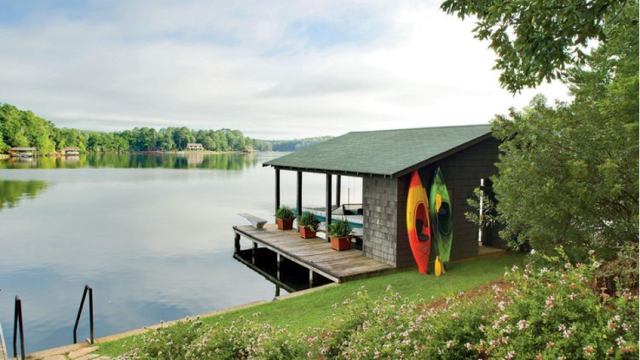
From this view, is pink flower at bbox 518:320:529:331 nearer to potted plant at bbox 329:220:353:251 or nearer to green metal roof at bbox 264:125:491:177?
green metal roof at bbox 264:125:491:177

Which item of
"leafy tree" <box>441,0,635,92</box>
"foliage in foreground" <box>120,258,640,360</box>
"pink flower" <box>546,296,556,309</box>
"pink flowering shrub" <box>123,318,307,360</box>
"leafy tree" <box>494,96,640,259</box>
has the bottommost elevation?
"pink flowering shrub" <box>123,318,307,360</box>

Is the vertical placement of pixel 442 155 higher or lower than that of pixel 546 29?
lower

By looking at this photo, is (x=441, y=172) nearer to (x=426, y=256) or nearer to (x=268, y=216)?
(x=426, y=256)

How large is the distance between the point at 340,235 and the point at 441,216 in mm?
3128

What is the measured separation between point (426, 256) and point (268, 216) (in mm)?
17970

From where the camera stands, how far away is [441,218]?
10.9 m

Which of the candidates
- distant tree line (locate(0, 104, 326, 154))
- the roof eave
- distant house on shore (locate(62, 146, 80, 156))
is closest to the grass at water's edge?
the roof eave

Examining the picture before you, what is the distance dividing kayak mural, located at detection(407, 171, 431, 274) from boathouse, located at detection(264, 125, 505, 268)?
0.32 meters

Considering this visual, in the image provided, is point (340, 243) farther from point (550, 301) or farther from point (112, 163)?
point (112, 163)

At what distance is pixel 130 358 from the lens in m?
4.41

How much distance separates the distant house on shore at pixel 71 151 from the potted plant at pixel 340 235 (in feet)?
429

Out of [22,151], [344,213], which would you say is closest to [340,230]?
[344,213]

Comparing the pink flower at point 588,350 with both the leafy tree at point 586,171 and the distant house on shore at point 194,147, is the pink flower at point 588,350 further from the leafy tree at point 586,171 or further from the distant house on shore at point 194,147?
the distant house on shore at point 194,147

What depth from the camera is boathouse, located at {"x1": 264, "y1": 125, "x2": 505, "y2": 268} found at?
10.5m
